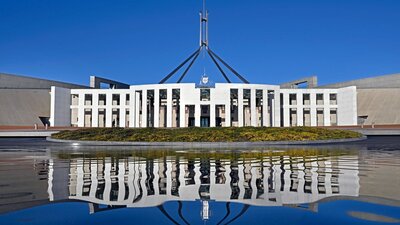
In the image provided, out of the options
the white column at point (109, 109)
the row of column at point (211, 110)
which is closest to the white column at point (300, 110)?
the row of column at point (211, 110)

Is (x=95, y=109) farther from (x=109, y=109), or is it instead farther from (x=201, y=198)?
(x=201, y=198)

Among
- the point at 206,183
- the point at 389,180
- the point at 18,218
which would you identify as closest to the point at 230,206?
the point at 206,183

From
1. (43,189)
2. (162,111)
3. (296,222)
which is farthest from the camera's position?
(162,111)

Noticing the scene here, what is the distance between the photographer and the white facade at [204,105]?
38.0 meters

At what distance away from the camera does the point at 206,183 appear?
5.58 metres

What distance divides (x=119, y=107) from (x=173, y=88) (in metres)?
9.43

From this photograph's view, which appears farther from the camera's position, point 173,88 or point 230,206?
point 173,88

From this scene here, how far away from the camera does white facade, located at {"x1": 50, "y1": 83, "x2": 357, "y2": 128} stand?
125 ft

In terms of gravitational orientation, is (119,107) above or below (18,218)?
above

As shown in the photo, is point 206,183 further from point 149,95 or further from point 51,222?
point 149,95

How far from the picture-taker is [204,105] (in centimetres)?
4134

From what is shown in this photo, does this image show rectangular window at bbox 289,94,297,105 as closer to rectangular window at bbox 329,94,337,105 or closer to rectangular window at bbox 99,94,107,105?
rectangular window at bbox 329,94,337,105

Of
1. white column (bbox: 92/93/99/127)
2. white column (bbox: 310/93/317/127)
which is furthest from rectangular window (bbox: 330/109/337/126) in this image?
white column (bbox: 92/93/99/127)

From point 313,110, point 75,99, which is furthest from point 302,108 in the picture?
point 75,99
